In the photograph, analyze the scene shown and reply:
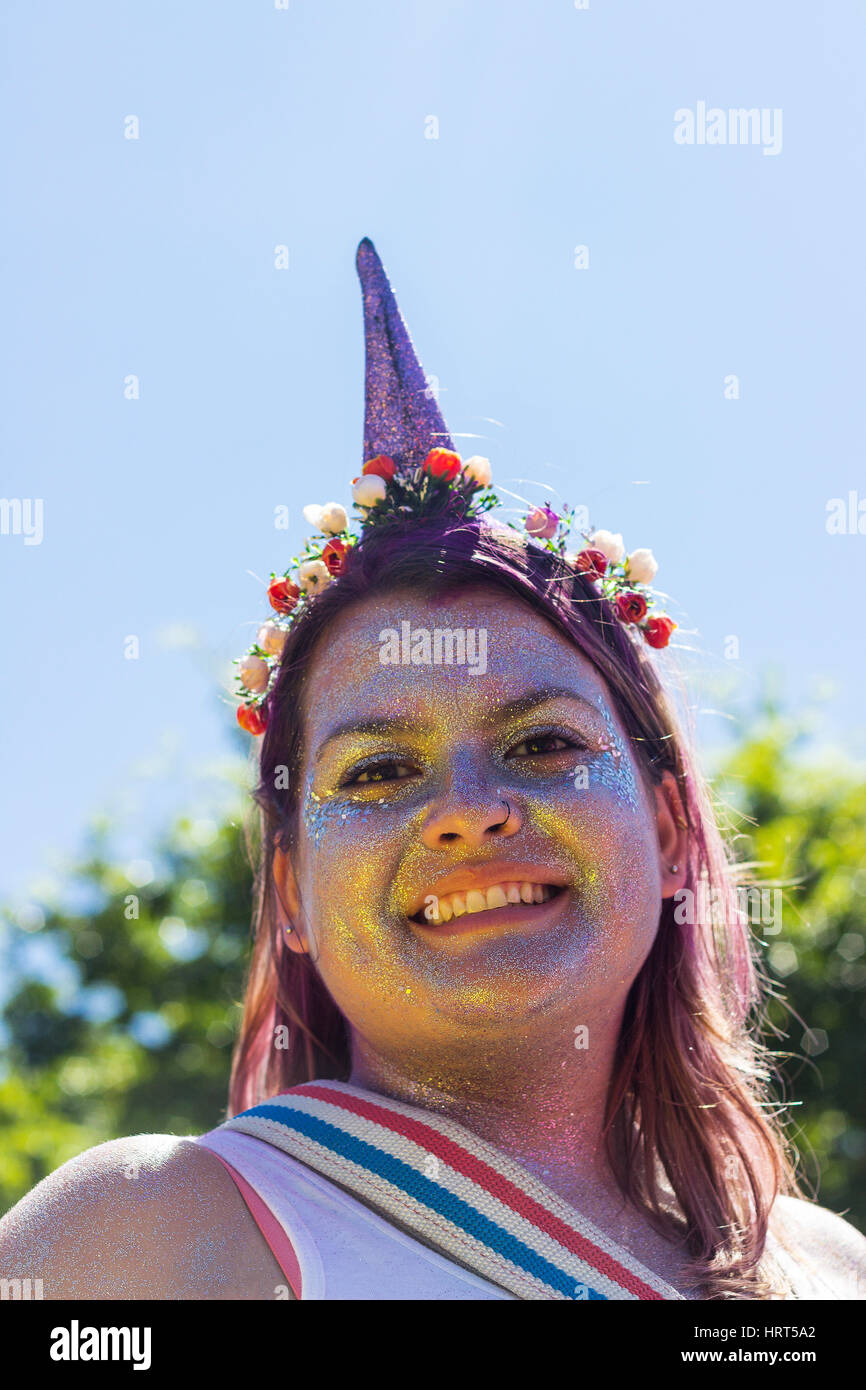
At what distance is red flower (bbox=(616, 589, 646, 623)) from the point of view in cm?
327

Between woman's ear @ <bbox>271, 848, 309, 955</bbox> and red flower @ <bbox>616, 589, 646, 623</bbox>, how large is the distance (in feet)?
3.46

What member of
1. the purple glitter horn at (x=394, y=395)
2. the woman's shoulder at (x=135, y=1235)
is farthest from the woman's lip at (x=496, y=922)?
the purple glitter horn at (x=394, y=395)

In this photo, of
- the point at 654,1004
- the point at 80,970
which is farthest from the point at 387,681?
the point at 80,970

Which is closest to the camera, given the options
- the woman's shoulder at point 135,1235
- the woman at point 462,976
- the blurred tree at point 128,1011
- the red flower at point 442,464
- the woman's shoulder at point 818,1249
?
the woman's shoulder at point 135,1235

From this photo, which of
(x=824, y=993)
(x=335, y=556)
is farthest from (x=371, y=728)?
(x=824, y=993)

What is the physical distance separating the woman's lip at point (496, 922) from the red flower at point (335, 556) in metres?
0.96

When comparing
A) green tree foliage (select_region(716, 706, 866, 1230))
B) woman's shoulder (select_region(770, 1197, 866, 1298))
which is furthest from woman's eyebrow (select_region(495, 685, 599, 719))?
green tree foliage (select_region(716, 706, 866, 1230))

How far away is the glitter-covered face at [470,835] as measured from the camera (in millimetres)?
2605

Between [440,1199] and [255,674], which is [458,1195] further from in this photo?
[255,674]

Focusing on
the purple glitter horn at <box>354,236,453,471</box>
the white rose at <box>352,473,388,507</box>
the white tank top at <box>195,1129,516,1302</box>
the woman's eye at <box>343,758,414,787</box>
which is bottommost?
the white tank top at <box>195,1129,516,1302</box>

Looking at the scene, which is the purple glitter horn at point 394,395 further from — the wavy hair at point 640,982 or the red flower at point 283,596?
the red flower at point 283,596

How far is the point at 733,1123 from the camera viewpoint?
3.17 m

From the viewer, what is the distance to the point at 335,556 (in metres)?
3.16

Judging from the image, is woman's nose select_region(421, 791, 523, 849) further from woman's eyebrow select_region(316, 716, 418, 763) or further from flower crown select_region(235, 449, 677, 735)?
flower crown select_region(235, 449, 677, 735)
